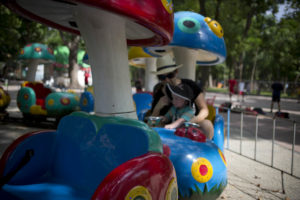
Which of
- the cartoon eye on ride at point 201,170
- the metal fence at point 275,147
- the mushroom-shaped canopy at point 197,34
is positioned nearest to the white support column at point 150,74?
the metal fence at point 275,147

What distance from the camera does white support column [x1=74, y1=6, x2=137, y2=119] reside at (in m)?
2.17

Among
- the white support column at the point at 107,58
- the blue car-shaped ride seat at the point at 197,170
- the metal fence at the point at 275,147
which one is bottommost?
the metal fence at the point at 275,147

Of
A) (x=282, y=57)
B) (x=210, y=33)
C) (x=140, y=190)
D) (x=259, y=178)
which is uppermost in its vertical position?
(x=282, y=57)

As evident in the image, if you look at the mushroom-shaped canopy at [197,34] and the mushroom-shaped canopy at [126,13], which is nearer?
the mushroom-shaped canopy at [126,13]

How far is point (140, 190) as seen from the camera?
63.1 inches

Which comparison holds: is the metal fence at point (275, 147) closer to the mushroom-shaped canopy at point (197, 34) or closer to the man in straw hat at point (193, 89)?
the mushroom-shaped canopy at point (197, 34)

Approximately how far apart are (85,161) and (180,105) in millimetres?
1471

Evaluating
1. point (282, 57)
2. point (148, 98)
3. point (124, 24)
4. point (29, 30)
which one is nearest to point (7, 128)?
point (148, 98)

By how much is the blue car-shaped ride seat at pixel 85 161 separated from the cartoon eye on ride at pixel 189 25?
334 cm

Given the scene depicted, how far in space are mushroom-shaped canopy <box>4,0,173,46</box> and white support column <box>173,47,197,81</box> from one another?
8.57 ft

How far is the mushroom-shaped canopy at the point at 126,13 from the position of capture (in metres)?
1.57

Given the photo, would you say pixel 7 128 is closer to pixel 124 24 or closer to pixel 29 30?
pixel 124 24

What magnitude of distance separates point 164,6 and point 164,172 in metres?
1.21

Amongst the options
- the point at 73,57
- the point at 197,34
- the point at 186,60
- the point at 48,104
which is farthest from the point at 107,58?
the point at 73,57
